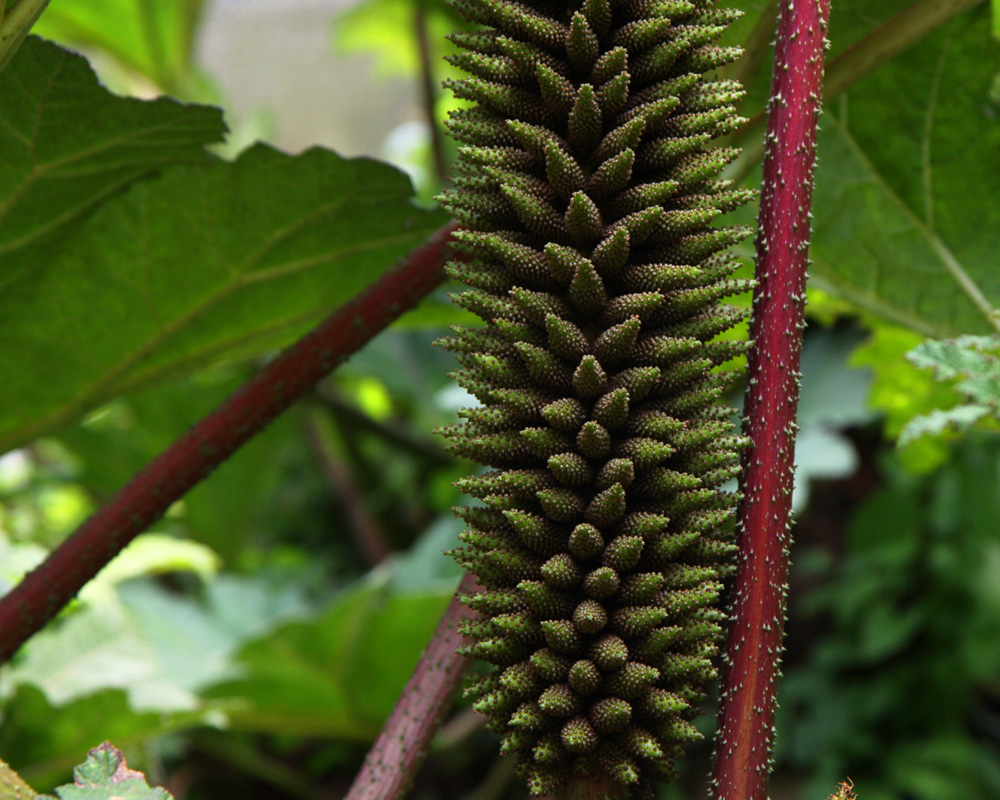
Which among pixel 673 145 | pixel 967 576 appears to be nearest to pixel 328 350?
pixel 673 145

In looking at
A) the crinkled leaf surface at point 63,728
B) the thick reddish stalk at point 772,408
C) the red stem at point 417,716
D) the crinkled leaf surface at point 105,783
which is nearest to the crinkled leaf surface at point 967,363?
the thick reddish stalk at point 772,408

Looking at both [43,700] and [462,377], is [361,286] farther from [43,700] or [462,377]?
[43,700]

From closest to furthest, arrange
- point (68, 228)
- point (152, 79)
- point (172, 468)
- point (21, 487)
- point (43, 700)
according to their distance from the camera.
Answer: point (172, 468)
point (68, 228)
point (43, 700)
point (152, 79)
point (21, 487)

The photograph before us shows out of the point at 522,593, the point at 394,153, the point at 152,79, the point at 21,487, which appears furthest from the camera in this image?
the point at 394,153

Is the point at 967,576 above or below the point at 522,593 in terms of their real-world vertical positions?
above

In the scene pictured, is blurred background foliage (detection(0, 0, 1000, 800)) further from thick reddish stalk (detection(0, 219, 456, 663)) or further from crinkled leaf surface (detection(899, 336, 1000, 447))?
thick reddish stalk (detection(0, 219, 456, 663))

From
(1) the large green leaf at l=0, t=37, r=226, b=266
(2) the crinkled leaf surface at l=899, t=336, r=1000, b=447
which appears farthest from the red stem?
(1) the large green leaf at l=0, t=37, r=226, b=266
